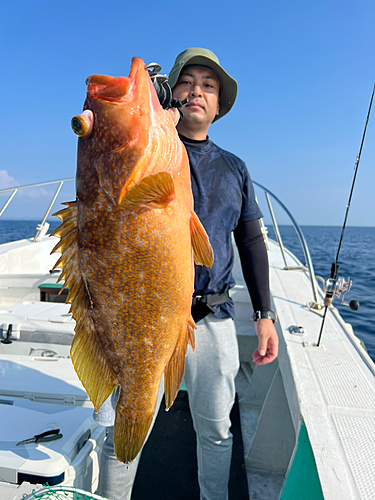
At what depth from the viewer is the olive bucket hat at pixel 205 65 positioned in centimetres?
177

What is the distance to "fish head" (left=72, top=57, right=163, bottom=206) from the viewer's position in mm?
1135

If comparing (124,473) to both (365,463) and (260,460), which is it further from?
(260,460)

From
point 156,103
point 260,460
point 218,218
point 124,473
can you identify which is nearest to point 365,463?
point 124,473

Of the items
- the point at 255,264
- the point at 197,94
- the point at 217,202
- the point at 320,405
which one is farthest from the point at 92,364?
the point at 197,94

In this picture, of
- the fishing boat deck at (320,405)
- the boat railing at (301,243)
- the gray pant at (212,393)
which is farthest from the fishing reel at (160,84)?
the boat railing at (301,243)

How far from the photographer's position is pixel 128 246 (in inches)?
45.3

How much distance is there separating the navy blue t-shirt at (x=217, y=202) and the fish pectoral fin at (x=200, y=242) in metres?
0.61

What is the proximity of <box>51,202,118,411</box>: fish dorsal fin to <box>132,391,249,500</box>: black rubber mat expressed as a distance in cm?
185

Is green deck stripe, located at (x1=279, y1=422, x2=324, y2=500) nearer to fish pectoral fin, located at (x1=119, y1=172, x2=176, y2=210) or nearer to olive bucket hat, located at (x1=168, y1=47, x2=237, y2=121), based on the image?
fish pectoral fin, located at (x1=119, y1=172, x2=176, y2=210)

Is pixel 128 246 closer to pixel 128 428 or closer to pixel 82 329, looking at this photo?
pixel 82 329

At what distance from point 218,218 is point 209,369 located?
853 millimetres

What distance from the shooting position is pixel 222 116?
219cm

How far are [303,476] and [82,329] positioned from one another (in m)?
1.39

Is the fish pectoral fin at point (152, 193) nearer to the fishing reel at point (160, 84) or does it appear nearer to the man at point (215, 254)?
the fishing reel at point (160, 84)
